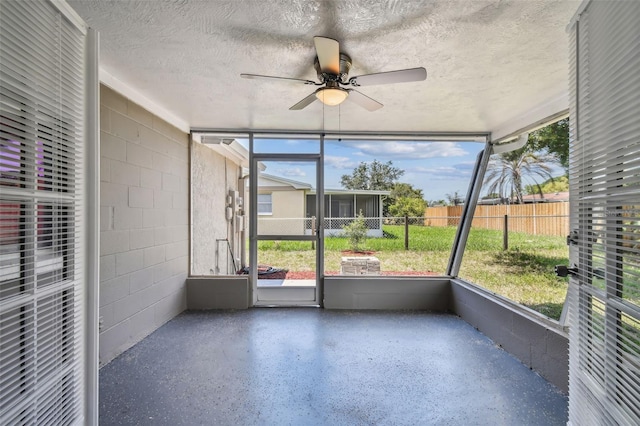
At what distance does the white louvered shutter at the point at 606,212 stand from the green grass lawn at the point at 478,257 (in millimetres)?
1600

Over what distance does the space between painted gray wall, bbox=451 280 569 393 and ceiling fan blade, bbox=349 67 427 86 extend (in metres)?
2.33

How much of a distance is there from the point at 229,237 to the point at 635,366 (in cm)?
464

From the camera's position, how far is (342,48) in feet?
6.79

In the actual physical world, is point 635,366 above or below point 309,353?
above

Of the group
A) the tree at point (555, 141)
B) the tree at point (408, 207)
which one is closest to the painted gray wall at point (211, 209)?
the tree at point (408, 207)

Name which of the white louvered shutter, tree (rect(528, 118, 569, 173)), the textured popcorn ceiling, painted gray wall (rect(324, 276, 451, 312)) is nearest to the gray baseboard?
painted gray wall (rect(324, 276, 451, 312))

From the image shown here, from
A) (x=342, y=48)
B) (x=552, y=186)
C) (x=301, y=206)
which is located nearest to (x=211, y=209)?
(x=301, y=206)

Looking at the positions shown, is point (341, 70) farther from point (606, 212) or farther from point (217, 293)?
point (217, 293)

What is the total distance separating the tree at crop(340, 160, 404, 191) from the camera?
4.15 m

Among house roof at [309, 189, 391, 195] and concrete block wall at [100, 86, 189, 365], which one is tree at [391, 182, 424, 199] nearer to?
house roof at [309, 189, 391, 195]

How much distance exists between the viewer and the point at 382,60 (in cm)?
222

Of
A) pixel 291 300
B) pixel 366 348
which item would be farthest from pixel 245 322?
pixel 366 348

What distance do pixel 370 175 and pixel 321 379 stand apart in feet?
9.11

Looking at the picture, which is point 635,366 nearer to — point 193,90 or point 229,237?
point 193,90
